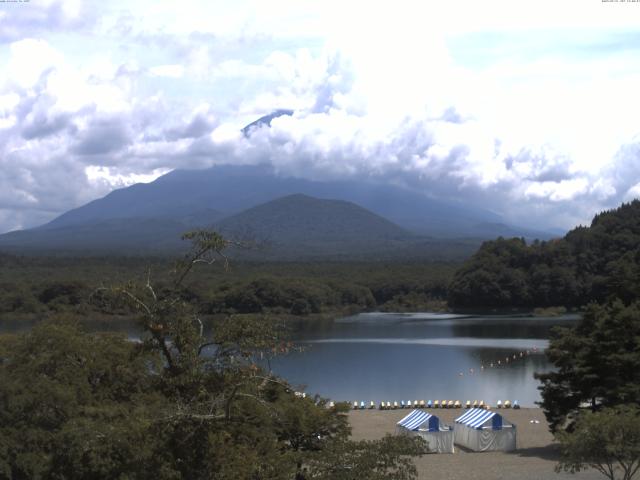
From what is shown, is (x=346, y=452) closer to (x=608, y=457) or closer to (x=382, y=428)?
(x=608, y=457)

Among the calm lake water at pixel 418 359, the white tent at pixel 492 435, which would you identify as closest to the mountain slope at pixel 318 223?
the calm lake water at pixel 418 359

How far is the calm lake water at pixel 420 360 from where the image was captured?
31516mm

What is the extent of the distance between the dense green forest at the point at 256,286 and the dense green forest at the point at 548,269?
3.58 m

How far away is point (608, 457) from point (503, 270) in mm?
58074

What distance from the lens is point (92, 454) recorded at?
908 cm

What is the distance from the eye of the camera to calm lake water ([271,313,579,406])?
3152 cm

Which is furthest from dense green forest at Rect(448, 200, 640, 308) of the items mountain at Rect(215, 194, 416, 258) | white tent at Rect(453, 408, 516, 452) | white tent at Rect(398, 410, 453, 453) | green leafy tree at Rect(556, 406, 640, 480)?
mountain at Rect(215, 194, 416, 258)

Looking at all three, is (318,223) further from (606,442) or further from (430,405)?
(606,442)

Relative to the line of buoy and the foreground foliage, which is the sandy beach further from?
the foreground foliage

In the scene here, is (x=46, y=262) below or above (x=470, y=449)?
above

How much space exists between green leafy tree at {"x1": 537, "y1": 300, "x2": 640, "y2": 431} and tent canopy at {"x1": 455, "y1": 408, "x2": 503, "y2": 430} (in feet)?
4.02

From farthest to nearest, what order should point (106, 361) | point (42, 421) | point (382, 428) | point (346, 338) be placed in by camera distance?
point (346, 338) → point (382, 428) → point (106, 361) → point (42, 421)

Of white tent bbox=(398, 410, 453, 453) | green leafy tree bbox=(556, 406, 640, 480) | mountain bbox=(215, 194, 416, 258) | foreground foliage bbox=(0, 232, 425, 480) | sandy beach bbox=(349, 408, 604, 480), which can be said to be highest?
mountain bbox=(215, 194, 416, 258)

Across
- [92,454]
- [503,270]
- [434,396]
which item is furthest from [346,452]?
[503,270]
